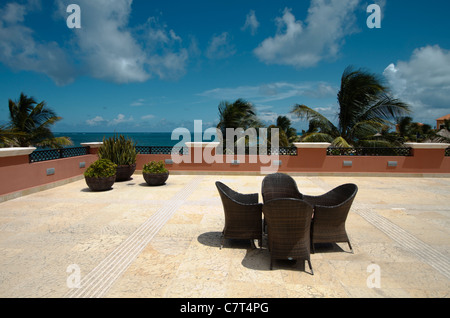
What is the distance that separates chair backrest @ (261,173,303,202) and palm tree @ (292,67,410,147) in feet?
24.4

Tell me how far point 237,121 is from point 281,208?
11077 millimetres

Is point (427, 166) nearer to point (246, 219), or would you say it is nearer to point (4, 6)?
point (246, 219)

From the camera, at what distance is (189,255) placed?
3391 millimetres

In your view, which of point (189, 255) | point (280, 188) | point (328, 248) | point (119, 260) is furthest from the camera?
point (280, 188)

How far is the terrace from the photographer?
8.71ft

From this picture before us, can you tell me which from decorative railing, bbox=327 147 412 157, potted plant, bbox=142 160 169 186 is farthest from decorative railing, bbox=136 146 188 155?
decorative railing, bbox=327 147 412 157

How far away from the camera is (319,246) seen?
3686 millimetres

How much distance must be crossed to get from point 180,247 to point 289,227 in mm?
1631

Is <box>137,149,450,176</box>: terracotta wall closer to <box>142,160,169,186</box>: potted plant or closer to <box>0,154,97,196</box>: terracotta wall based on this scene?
<box>142,160,169,186</box>: potted plant

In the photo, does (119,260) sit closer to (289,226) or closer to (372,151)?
(289,226)

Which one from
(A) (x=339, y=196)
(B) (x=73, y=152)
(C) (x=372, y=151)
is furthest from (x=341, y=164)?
(B) (x=73, y=152)

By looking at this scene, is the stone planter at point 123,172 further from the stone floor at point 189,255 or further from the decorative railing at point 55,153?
the stone floor at point 189,255
